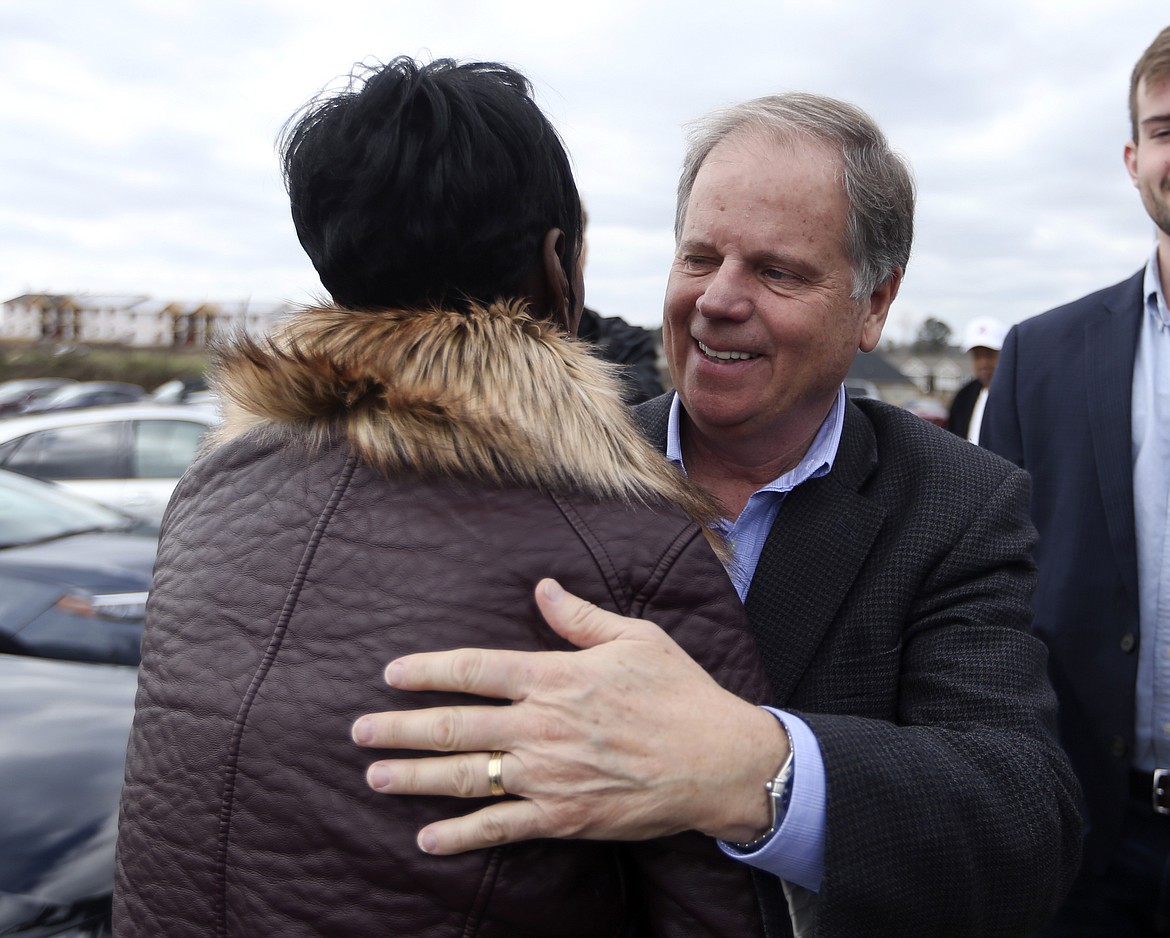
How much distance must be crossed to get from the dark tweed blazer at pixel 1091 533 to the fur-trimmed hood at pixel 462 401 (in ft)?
5.21

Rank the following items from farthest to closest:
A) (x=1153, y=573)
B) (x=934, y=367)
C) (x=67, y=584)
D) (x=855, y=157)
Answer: (x=934, y=367)
(x=67, y=584)
(x=1153, y=573)
(x=855, y=157)

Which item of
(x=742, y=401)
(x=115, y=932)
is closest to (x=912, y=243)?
(x=742, y=401)

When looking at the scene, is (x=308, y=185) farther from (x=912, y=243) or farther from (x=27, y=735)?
(x=27, y=735)

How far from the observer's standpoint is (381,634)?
38.9 inches

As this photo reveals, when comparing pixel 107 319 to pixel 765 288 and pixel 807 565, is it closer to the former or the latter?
pixel 765 288

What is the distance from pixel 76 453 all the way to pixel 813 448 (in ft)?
21.9

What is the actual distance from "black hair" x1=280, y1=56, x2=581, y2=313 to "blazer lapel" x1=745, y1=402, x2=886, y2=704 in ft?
2.33

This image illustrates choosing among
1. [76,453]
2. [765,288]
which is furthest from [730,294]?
[76,453]

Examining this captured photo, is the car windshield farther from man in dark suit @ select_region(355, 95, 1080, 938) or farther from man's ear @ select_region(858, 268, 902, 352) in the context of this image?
man's ear @ select_region(858, 268, 902, 352)

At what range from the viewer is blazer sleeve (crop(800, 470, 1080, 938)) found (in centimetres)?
118

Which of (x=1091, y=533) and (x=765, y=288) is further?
(x=1091, y=533)

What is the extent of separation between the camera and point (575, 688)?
1.00 metres

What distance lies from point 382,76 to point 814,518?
978 millimetres

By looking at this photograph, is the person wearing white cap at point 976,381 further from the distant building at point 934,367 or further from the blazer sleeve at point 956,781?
the distant building at point 934,367
